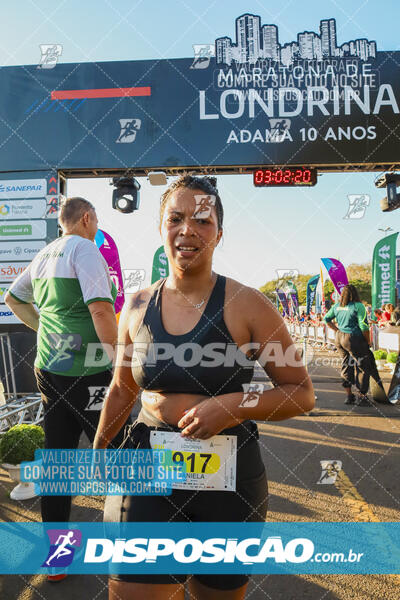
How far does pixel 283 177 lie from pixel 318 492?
486 cm

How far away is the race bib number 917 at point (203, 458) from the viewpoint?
138 centimetres

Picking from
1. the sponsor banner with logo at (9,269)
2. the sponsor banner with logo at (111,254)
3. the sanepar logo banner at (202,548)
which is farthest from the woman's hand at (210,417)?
the sponsor banner with logo at (9,269)

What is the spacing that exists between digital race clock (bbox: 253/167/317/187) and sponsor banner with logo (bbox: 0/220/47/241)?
3.43m

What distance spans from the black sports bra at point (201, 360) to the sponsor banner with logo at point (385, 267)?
984 centimetres

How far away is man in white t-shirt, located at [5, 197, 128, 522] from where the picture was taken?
210 cm

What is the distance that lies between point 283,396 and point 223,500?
15.9 inches

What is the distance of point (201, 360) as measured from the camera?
1331 millimetres

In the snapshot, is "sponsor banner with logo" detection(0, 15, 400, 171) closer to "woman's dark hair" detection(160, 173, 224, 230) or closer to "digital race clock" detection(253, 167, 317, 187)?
"digital race clock" detection(253, 167, 317, 187)

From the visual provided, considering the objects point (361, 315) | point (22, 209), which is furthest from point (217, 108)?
point (361, 315)

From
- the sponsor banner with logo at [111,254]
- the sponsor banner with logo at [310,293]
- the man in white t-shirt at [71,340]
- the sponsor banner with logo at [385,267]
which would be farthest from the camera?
the sponsor banner with logo at [310,293]

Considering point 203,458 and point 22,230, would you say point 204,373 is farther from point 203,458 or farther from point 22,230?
point 22,230

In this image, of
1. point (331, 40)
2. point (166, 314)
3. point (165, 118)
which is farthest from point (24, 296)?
point (331, 40)

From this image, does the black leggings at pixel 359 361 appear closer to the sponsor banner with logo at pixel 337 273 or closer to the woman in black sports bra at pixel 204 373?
the sponsor banner with logo at pixel 337 273

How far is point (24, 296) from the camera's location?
2.48 meters
